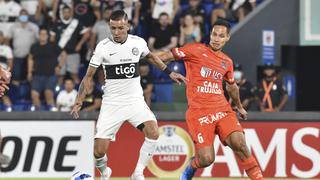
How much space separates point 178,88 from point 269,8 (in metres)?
2.84

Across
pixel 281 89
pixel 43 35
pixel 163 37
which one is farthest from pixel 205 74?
pixel 43 35

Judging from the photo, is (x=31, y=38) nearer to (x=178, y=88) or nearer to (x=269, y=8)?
(x=178, y=88)

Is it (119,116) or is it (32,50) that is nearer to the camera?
(119,116)

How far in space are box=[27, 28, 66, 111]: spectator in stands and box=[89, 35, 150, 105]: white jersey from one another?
6.96 m

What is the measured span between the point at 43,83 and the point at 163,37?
2771mm

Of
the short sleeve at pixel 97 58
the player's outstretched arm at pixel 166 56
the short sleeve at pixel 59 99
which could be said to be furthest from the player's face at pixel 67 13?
the short sleeve at pixel 97 58

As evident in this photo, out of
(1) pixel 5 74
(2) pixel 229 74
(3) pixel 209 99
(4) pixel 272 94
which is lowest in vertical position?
(4) pixel 272 94

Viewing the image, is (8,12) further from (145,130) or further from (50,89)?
(145,130)

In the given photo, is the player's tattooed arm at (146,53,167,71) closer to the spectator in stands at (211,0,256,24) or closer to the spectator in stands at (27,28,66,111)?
the spectator in stands at (27,28,66,111)

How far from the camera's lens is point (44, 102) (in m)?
20.9

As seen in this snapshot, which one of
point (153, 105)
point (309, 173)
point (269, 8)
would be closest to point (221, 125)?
point (309, 173)

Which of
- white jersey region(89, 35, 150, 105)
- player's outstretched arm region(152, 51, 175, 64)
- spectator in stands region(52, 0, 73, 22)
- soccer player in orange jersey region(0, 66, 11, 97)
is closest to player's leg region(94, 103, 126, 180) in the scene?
white jersey region(89, 35, 150, 105)

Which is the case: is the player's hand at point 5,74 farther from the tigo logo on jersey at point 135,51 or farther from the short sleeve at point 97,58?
the tigo logo on jersey at point 135,51

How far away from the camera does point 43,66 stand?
2092 cm
